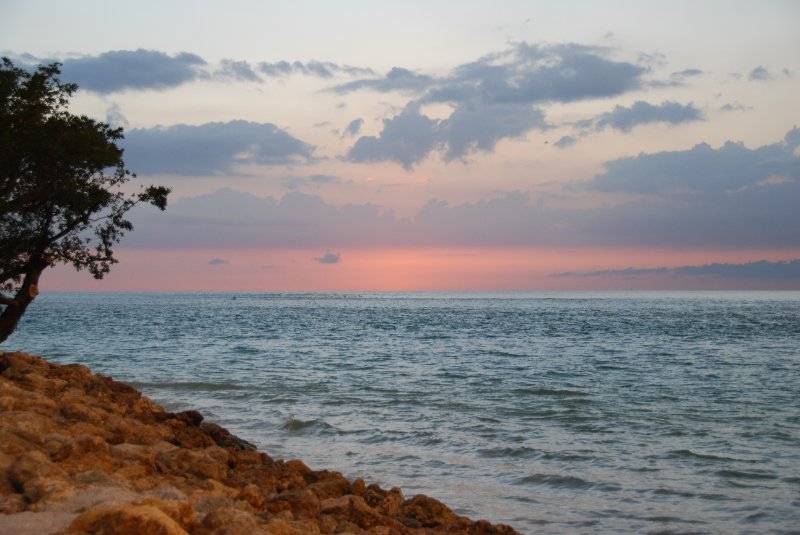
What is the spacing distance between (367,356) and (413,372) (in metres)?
7.61

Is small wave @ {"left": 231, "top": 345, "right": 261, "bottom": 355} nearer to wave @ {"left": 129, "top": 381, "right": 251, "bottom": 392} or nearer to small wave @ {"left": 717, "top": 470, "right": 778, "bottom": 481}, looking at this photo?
wave @ {"left": 129, "top": 381, "right": 251, "bottom": 392}

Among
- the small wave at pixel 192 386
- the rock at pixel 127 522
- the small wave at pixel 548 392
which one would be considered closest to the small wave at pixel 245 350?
the small wave at pixel 192 386

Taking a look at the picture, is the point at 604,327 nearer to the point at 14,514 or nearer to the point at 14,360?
the point at 14,360

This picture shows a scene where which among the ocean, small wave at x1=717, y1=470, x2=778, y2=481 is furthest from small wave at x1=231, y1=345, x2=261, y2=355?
small wave at x1=717, y1=470, x2=778, y2=481

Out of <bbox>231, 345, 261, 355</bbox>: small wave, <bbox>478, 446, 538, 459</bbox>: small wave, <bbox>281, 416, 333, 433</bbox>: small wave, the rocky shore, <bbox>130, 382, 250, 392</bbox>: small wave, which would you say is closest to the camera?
the rocky shore

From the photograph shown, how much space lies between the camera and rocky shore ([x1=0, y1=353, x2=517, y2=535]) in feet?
21.0

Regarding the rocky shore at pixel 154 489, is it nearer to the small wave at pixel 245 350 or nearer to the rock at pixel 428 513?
the rock at pixel 428 513

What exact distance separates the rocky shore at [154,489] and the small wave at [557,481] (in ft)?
11.8

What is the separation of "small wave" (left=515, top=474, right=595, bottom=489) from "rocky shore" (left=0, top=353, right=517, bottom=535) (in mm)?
3601

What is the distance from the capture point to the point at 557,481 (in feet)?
43.5

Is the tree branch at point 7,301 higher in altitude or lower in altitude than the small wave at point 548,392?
higher

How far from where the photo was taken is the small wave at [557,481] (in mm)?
12992

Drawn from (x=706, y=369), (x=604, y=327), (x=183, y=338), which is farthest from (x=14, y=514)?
(x=604, y=327)

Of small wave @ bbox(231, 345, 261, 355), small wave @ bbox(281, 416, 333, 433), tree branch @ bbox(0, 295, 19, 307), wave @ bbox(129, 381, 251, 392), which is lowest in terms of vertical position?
small wave @ bbox(231, 345, 261, 355)
